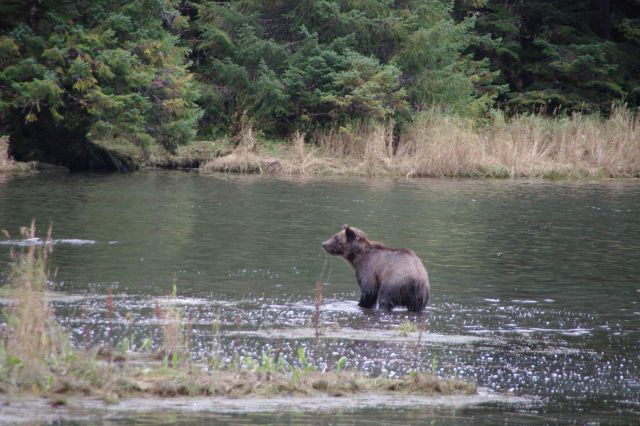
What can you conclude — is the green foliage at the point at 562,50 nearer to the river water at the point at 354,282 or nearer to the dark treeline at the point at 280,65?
the dark treeline at the point at 280,65

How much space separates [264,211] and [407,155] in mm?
12151

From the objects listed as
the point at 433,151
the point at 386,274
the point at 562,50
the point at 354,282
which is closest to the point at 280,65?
the point at 433,151

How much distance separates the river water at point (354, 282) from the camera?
9672 mm

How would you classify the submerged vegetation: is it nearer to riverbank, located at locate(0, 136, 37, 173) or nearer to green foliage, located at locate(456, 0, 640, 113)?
riverbank, located at locate(0, 136, 37, 173)

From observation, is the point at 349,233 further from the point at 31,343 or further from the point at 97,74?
the point at 97,74

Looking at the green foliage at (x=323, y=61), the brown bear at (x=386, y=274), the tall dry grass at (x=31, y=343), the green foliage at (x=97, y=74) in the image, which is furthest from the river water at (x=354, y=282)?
the green foliage at (x=323, y=61)

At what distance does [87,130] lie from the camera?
32.8 m

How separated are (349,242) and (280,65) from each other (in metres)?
24.6

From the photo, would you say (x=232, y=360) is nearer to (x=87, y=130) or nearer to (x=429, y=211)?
(x=429, y=211)

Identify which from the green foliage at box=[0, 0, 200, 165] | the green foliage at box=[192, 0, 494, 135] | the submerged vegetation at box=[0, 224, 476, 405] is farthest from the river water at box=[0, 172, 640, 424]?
the green foliage at box=[192, 0, 494, 135]

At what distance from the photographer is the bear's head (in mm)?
14047

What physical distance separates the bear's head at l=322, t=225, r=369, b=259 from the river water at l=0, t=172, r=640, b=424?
577 millimetres

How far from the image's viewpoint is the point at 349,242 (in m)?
14.1

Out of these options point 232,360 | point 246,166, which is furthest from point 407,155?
point 232,360
